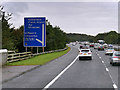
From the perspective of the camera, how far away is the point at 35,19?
114 feet

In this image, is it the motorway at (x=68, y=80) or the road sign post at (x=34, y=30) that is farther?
the road sign post at (x=34, y=30)

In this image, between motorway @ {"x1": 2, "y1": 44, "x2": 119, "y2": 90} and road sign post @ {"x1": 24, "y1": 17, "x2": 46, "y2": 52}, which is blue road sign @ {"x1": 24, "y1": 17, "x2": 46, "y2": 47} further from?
motorway @ {"x1": 2, "y1": 44, "x2": 119, "y2": 90}

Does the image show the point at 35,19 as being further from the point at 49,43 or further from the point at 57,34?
the point at 57,34

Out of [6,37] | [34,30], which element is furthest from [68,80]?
[6,37]

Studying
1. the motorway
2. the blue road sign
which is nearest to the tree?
the blue road sign

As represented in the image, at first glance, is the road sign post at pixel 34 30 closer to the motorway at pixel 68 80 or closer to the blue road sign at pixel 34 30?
the blue road sign at pixel 34 30

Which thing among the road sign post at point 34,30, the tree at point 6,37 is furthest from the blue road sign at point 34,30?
the tree at point 6,37

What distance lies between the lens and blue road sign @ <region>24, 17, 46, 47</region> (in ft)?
113

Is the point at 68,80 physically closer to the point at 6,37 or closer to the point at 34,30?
the point at 34,30

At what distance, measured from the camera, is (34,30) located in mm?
34594

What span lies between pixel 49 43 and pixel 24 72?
176 ft

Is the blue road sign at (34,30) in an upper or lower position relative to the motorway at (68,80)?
upper

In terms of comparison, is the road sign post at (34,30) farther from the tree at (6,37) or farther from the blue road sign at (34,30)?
the tree at (6,37)

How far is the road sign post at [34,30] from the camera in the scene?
113ft
